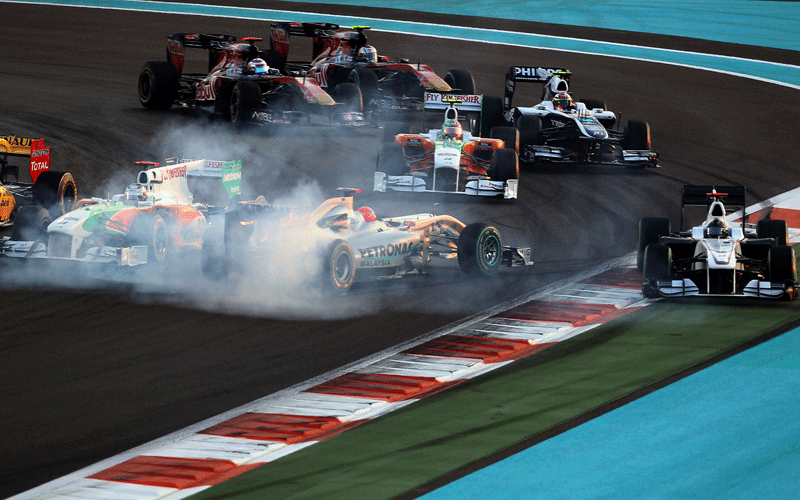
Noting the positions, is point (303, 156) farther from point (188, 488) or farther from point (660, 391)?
point (188, 488)

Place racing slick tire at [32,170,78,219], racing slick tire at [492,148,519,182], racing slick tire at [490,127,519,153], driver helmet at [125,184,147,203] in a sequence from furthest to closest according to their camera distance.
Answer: racing slick tire at [490,127,519,153], racing slick tire at [492,148,519,182], racing slick tire at [32,170,78,219], driver helmet at [125,184,147,203]

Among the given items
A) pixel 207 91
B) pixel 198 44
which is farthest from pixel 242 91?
pixel 198 44

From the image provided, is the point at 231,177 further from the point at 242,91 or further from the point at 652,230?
the point at 242,91

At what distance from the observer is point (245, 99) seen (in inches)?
995

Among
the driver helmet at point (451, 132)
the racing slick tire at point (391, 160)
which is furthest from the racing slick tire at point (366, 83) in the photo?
the racing slick tire at point (391, 160)

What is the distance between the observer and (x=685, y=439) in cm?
962

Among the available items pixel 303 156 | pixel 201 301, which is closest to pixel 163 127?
pixel 303 156

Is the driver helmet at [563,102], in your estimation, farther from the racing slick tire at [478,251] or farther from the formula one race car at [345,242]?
the racing slick tire at [478,251]

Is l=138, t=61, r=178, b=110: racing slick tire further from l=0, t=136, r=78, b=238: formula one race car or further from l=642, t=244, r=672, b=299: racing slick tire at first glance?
l=642, t=244, r=672, b=299: racing slick tire

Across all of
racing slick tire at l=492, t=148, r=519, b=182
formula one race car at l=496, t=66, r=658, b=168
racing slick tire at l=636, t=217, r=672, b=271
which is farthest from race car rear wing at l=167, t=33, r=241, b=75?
racing slick tire at l=636, t=217, r=672, b=271

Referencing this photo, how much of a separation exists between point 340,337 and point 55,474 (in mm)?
4448

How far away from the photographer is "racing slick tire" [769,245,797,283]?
1410cm

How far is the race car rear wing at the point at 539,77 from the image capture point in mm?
24812

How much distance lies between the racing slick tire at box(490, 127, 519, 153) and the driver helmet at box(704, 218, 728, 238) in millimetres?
8358
